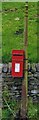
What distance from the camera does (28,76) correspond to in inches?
338

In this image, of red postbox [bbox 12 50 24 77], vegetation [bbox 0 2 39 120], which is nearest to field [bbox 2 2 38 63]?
vegetation [bbox 0 2 39 120]

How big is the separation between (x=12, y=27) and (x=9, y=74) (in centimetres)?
150

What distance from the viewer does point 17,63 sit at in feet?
26.5

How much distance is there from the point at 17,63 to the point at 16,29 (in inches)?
66.1

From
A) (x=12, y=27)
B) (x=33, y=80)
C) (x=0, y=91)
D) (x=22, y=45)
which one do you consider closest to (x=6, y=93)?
(x=0, y=91)

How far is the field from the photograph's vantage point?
9062mm

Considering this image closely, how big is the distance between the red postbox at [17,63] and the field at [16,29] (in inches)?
28.4

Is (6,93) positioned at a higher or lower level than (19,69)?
lower

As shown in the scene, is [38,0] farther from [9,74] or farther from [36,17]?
[9,74]

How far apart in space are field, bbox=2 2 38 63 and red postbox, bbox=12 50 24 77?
721 millimetres

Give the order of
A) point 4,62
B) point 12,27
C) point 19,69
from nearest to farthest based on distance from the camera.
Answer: point 19,69, point 4,62, point 12,27

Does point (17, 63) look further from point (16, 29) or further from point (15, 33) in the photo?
point (16, 29)

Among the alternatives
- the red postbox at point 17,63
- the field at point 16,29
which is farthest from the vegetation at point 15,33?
the red postbox at point 17,63

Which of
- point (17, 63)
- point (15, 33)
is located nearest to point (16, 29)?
point (15, 33)
